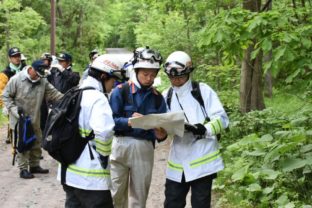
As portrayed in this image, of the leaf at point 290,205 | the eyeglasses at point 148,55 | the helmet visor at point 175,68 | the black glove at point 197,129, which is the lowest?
the leaf at point 290,205

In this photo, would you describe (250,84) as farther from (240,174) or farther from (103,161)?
(103,161)

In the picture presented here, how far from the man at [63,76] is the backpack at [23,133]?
2.28 metres

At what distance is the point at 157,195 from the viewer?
7.54m

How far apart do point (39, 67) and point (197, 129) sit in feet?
14.4

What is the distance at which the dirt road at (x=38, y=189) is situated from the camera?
708cm

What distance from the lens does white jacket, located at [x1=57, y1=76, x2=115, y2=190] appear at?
391 cm

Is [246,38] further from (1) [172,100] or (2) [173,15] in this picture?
(2) [173,15]

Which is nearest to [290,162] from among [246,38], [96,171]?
[246,38]

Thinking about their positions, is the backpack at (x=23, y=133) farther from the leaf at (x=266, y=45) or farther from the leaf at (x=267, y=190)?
the leaf at (x=266, y=45)

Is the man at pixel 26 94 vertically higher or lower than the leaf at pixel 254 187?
higher

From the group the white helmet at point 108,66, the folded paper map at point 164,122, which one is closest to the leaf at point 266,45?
the folded paper map at point 164,122

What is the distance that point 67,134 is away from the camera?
13.0 feet

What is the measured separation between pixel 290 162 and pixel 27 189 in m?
4.30

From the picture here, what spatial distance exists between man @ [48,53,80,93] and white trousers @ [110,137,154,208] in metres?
5.61
